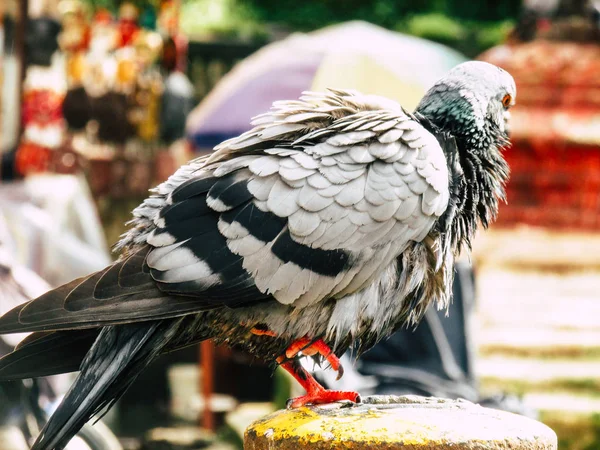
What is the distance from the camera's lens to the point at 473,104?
9.75 feet

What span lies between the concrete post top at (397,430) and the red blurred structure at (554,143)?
4.63 metres

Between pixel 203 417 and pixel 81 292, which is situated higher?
pixel 81 292

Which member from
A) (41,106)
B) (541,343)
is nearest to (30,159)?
(41,106)

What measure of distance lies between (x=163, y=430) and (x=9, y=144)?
2.70 meters

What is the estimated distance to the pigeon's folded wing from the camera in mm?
2592

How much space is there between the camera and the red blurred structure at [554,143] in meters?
6.96

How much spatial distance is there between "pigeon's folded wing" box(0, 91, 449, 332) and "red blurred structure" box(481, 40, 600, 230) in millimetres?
4437

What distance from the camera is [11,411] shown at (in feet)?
12.0

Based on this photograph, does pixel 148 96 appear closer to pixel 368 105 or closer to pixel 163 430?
pixel 163 430

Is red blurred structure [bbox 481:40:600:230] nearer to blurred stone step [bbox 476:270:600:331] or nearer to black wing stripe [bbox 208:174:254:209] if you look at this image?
blurred stone step [bbox 476:270:600:331]

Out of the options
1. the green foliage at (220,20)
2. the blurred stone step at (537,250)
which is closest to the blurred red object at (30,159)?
the blurred stone step at (537,250)

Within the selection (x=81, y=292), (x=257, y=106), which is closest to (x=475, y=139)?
(x=81, y=292)

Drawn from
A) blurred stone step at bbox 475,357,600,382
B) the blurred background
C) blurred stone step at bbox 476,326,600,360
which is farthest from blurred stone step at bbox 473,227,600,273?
blurred stone step at bbox 475,357,600,382

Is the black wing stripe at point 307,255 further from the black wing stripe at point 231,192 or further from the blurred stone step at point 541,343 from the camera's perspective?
the blurred stone step at point 541,343
